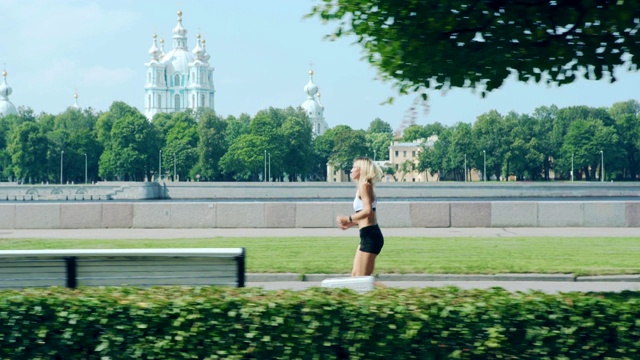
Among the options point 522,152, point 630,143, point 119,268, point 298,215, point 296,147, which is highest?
point 630,143

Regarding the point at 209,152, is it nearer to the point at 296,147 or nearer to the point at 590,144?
the point at 296,147

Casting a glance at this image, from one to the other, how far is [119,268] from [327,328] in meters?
2.41

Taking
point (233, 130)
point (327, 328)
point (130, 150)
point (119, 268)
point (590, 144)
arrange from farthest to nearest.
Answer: point (233, 130)
point (130, 150)
point (590, 144)
point (119, 268)
point (327, 328)

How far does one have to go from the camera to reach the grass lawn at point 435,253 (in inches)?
597

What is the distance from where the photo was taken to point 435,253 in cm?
1767

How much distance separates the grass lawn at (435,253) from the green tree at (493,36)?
23.8ft

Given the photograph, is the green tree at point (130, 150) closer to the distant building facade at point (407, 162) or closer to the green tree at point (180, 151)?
the green tree at point (180, 151)

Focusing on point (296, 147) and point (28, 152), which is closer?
point (28, 152)

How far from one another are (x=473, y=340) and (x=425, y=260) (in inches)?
387

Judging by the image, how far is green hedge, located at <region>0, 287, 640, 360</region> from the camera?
6.49 metres

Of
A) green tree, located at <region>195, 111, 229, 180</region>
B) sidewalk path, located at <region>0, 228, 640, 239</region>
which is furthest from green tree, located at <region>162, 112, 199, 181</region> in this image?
sidewalk path, located at <region>0, 228, 640, 239</region>

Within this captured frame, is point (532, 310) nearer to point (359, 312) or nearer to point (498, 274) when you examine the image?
point (359, 312)

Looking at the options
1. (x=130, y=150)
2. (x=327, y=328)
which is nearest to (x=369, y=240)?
(x=327, y=328)

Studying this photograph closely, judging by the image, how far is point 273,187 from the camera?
96750 mm
